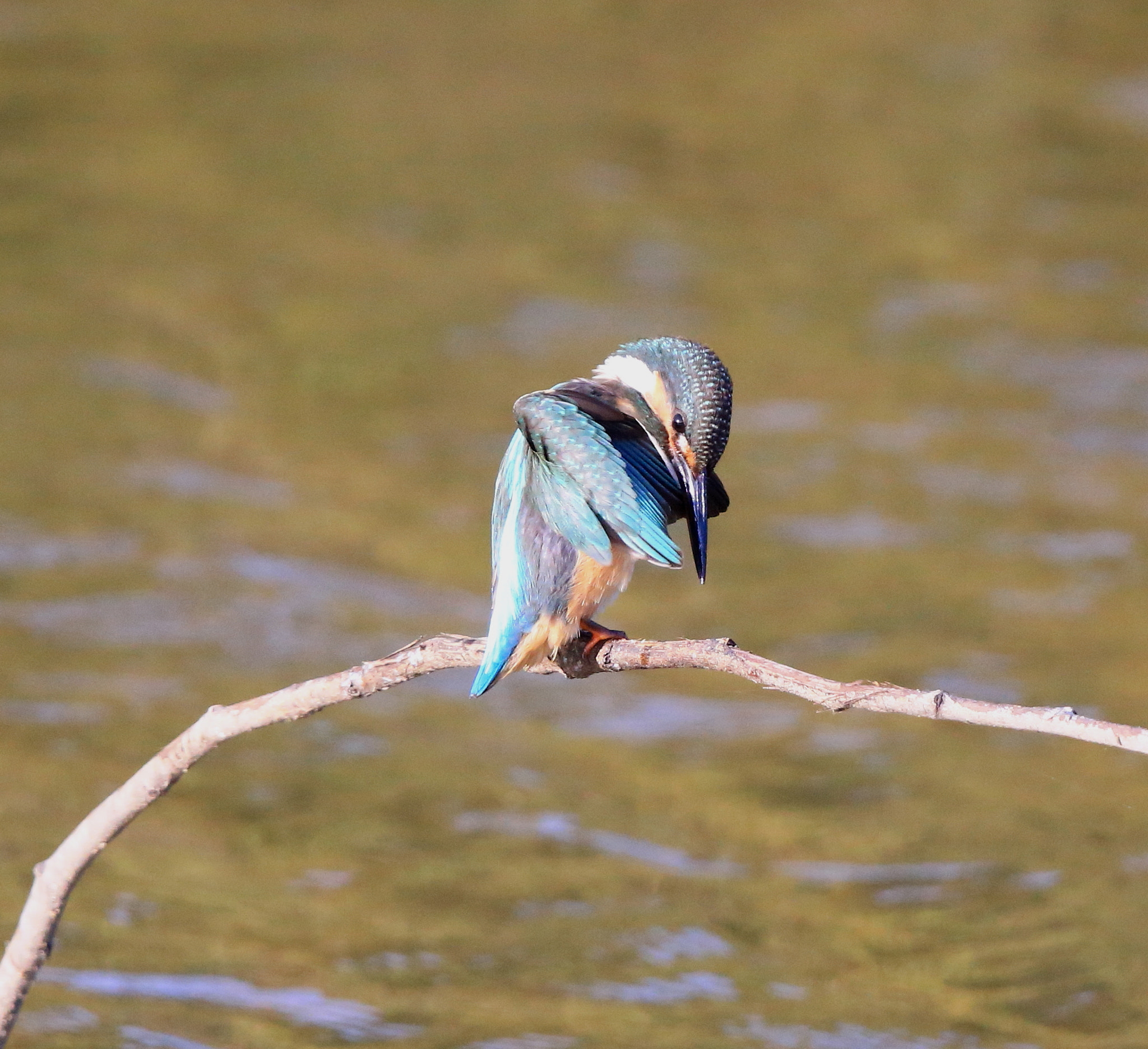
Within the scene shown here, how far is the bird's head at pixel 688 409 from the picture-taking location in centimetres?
306

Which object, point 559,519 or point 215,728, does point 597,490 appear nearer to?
point 559,519

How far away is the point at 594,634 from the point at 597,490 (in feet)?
0.81

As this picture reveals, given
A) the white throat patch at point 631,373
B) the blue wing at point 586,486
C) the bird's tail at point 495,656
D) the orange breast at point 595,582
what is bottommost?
the bird's tail at point 495,656

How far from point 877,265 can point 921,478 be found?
216 cm

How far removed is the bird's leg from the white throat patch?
44cm

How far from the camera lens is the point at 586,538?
2.92 meters

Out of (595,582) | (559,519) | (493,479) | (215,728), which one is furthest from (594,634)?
(493,479)

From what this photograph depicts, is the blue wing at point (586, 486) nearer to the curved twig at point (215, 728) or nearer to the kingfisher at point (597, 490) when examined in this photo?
the kingfisher at point (597, 490)

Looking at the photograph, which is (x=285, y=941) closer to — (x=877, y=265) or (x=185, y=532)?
(x=185, y=532)

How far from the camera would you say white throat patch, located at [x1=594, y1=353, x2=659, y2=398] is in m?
3.15

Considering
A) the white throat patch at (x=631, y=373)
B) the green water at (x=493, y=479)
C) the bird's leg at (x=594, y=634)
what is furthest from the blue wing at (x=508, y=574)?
the green water at (x=493, y=479)

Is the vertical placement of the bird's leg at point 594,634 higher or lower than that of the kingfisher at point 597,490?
lower

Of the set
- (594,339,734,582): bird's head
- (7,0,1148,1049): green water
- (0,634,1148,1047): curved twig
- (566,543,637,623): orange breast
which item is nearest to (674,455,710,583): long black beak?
(594,339,734,582): bird's head

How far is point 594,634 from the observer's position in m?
2.98
